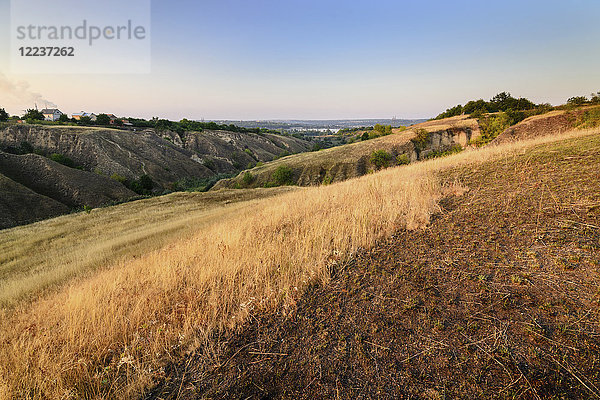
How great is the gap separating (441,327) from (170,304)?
3567 millimetres

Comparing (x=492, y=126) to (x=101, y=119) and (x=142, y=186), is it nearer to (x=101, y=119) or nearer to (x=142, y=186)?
(x=142, y=186)

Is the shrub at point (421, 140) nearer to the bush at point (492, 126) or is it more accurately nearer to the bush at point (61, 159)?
the bush at point (492, 126)

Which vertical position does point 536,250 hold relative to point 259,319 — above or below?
above

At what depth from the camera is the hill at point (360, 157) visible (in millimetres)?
50500

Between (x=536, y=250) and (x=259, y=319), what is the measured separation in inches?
152

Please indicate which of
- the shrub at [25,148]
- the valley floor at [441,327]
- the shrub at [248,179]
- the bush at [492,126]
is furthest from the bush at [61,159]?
the bush at [492,126]

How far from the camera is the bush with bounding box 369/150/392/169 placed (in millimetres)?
51078

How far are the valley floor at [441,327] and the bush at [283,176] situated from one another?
46846 millimetres

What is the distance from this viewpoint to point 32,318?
446 cm

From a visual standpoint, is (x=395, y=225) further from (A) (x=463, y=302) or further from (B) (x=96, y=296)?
(B) (x=96, y=296)

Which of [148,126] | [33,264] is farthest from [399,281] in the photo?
[148,126]

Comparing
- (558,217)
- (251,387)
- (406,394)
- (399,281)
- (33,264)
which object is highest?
(558,217)

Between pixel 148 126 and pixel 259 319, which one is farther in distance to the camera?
pixel 148 126

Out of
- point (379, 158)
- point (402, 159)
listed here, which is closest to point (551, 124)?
point (379, 158)
